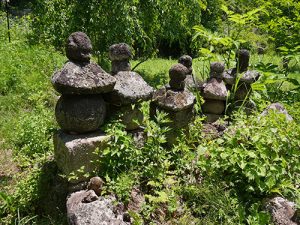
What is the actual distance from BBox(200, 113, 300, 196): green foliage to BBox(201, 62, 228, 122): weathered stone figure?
2.10 feet

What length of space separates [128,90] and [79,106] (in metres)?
0.44

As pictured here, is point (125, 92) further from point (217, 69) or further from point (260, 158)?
point (217, 69)

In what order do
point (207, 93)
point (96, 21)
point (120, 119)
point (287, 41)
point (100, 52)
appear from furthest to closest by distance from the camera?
point (100, 52) → point (96, 21) → point (287, 41) → point (207, 93) → point (120, 119)

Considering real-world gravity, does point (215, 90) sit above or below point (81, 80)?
below

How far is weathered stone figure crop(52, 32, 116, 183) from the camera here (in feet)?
8.26

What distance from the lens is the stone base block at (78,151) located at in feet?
8.46

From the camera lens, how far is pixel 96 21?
5.93 m

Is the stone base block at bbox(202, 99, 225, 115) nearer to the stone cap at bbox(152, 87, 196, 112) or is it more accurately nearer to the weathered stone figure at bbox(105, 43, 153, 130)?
the stone cap at bbox(152, 87, 196, 112)

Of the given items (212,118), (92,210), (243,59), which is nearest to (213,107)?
(212,118)

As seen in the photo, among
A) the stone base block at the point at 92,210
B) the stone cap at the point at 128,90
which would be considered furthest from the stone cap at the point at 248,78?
the stone base block at the point at 92,210

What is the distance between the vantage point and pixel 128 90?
9.15 feet

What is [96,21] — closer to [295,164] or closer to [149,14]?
[149,14]

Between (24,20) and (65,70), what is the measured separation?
28.1 ft

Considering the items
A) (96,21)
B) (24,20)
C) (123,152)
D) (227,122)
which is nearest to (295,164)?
(227,122)
